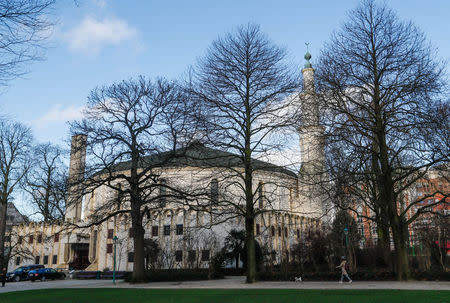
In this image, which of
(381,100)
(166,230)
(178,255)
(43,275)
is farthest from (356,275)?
(43,275)

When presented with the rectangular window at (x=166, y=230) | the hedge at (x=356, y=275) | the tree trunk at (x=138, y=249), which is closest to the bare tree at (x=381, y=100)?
the hedge at (x=356, y=275)

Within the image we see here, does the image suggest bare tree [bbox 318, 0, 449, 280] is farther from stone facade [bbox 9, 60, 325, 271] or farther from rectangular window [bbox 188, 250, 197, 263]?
rectangular window [bbox 188, 250, 197, 263]

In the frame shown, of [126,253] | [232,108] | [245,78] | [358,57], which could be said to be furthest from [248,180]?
[126,253]

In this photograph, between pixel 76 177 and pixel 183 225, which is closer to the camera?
pixel 76 177

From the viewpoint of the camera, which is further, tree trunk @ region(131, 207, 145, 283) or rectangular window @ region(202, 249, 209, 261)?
rectangular window @ region(202, 249, 209, 261)

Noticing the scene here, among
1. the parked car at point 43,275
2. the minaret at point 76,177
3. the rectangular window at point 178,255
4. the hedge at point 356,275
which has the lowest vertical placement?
the parked car at point 43,275

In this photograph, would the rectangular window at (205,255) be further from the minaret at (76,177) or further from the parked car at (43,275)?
the parked car at (43,275)

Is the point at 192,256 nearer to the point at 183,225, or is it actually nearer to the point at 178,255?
the point at 183,225

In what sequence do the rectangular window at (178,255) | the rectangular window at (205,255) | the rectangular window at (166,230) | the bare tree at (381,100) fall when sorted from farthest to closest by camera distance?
A: 1. the rectangular window at (166,230)
2. the rectangular window at (178,255)
3. the rectangular window at (205,255)
4. the bare tree at (381,100)

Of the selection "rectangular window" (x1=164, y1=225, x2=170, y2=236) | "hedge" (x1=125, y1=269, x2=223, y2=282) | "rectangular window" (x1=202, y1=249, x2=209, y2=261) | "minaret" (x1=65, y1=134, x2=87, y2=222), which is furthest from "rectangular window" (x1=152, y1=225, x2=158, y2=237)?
"minaret" (x1=65, y1=134, x2=87, y2=222)

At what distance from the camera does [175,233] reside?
4244cm

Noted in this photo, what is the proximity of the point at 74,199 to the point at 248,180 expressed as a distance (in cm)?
1104

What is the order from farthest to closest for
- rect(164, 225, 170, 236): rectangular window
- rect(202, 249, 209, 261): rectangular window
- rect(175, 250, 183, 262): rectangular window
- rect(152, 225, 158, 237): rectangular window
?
rect(152, 225, 158, 237): rectangular window < rect(164, 225, 170, 236): rectangular window < rect(175, 250, 183, 262): rectangular window < rect(202, 249, 209, 261): rectangular window
